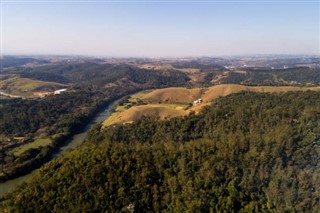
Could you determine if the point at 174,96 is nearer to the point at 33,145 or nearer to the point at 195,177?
the point at 33,145

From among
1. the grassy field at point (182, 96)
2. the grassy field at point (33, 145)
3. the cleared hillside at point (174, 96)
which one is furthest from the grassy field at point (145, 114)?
the cleared hillside at point (174, 96)

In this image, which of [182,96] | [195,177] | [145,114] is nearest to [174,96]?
[182,96]

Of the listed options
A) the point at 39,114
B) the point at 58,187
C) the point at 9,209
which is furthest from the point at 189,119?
the point at 39,114

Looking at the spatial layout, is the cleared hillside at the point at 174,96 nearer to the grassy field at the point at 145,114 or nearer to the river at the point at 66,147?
the river at the point at 66,147

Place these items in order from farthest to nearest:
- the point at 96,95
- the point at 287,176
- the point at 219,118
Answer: the point at 96,95, the point at 219,118, the point at 287,176

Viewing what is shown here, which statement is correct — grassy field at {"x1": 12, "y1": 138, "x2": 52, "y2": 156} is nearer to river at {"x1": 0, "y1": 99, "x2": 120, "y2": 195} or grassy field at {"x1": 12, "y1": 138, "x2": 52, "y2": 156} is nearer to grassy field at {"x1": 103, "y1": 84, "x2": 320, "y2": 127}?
river at {"x1": 0, "y1": 99, "x2": 120, "y2": 195}

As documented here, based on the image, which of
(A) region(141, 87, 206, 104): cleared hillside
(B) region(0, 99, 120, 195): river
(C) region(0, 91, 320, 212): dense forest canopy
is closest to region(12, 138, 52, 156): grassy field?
(B) region(0, 99, 120, 195): river

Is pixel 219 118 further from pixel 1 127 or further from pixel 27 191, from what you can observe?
pixel 1 127
